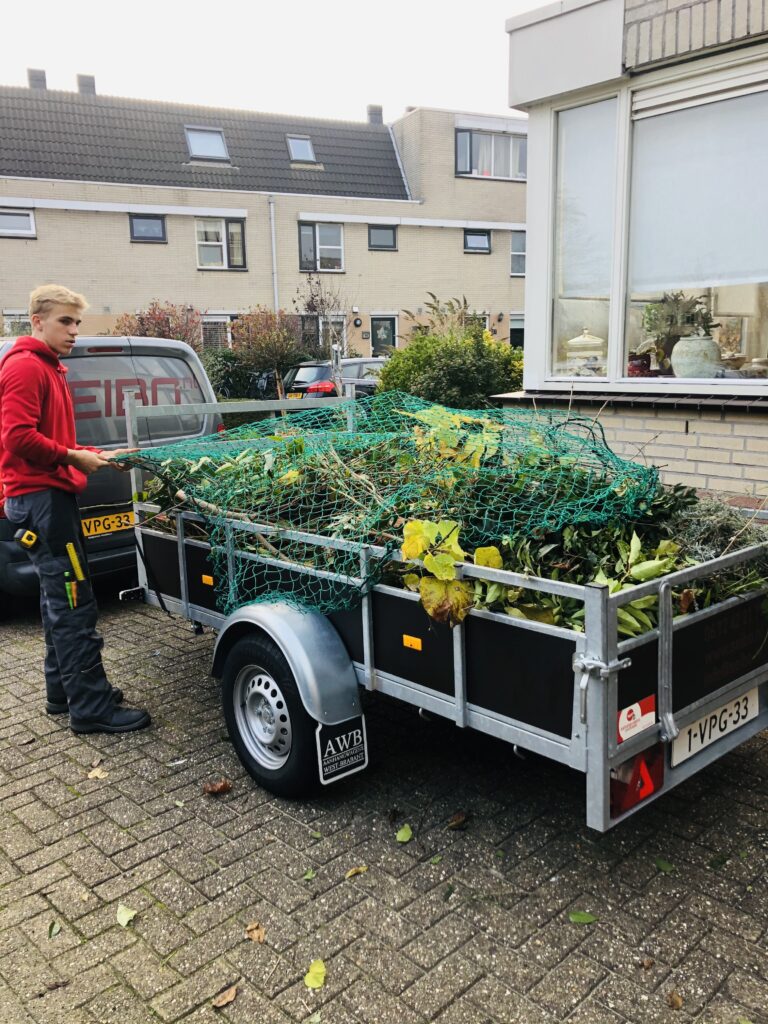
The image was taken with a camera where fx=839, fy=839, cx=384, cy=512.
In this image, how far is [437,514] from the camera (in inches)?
131

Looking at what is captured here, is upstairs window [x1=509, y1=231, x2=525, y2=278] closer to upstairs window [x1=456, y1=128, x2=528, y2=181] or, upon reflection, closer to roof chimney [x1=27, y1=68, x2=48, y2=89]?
upstairs window [x1=456, y1=128, x2=528, y2=181]

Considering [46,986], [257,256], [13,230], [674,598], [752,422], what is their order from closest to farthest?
[46,986], [674,598], [752,422], [13,230], [257,256]

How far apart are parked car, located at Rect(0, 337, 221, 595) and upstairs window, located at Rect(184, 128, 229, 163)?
81.9 feet

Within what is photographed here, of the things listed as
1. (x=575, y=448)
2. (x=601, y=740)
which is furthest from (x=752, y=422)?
(x=601, y=740)

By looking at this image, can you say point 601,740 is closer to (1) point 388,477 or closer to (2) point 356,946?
(2) point 356,946

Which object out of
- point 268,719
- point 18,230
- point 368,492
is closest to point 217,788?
point 268,719

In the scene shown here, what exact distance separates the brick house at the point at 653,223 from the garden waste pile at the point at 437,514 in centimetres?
192

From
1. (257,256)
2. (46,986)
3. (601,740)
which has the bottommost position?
(46,986)

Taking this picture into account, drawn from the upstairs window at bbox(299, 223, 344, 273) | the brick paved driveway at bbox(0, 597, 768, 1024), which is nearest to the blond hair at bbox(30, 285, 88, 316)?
the brick paved driveway at bbox(0, 597, 768, 1024)

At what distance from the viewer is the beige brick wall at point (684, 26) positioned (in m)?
5.29

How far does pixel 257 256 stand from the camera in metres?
28.5

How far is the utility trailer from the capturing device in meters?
2.54

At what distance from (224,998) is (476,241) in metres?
32.1

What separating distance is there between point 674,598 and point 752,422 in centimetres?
308
